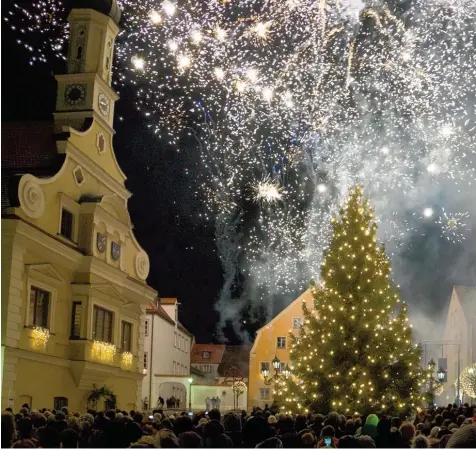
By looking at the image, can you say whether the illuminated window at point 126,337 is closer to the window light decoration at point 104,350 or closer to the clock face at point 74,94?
the window light decoration at point 104,350

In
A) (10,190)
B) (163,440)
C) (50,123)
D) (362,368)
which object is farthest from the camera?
(50,123)

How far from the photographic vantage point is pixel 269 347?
60.0m

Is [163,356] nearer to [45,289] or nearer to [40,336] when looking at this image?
[45,289]

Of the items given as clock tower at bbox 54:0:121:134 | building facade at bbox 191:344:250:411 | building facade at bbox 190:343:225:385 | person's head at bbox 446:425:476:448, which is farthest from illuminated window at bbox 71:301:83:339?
building facade at bbox 190:343:225:385

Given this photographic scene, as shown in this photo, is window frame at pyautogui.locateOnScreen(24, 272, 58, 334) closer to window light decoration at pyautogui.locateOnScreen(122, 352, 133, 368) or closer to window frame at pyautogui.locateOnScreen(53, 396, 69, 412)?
window frame at pyautogui.locateOnScreen(53, 396, 69, 412)

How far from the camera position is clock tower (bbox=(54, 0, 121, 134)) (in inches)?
1239

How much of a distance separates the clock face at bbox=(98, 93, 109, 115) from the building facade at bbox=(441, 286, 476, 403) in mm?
35117

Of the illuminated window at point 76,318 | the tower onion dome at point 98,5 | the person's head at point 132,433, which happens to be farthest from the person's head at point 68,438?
the tower onion dome at point 98,5

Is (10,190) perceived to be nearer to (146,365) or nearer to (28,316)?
(28,316)

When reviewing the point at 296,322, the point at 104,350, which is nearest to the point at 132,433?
the point at 104,350

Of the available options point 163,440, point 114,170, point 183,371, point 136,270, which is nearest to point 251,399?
point 183,371

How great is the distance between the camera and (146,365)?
52594 millimetres

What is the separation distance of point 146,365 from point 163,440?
146 ft

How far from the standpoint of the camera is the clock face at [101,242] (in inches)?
1190
